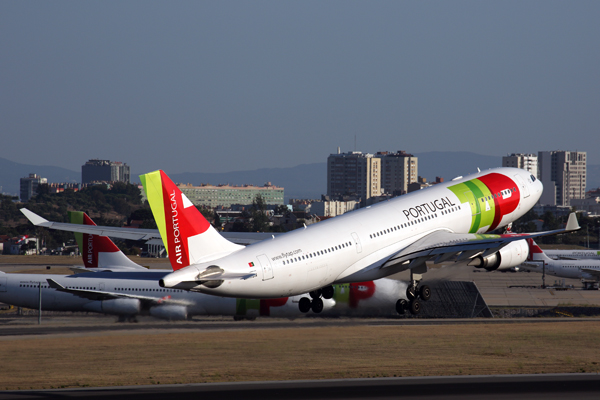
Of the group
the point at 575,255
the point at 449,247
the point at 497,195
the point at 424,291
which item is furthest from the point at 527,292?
the point at 449,247

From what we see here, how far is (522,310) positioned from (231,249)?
52.9 m

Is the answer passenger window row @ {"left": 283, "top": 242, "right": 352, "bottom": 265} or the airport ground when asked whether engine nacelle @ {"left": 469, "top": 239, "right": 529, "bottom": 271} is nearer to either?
the airport ground

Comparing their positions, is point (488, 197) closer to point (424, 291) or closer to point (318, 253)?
point (424, 291)

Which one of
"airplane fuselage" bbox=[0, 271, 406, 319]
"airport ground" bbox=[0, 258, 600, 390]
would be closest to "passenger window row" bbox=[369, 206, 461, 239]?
"airport ground" bbox=[0, 258, 600, 390]

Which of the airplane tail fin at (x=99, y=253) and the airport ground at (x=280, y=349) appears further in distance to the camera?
the airplane tail fin at (x=99, y=253)

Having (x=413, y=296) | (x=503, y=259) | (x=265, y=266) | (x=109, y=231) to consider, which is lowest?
(x=413, y=296)

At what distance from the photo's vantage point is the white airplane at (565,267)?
105000 millimetres

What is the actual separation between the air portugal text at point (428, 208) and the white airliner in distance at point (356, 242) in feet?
0.22

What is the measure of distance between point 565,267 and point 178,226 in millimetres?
87792

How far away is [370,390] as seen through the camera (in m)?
35.6

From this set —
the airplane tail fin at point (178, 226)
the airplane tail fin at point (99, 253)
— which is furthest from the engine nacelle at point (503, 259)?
the airplane tail fin at point (99, 253)

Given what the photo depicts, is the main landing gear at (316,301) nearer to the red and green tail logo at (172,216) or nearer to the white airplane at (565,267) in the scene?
the red and green tail logo at (172,216)

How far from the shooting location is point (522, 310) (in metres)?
80.1

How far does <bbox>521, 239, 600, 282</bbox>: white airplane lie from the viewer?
105 metres
